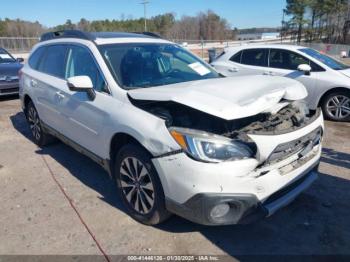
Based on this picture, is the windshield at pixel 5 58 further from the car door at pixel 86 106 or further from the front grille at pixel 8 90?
the car door at pixel 86 106

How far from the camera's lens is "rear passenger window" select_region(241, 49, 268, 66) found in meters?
7.77

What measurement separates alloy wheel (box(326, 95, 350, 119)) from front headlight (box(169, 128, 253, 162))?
5.04 meters

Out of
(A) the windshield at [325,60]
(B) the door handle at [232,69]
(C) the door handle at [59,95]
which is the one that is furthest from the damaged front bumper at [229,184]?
(B) the door handle at [232,69]

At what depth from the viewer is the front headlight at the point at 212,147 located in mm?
2580

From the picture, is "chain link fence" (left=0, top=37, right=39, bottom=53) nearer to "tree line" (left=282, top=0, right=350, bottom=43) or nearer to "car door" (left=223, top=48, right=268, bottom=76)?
"car door" (left=223, top=48, right=268, bottom=76)

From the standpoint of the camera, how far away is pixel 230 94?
9.86 feet

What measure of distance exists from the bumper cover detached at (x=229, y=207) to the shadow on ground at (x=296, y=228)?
0.39 metres

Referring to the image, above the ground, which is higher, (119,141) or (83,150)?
(119,141)

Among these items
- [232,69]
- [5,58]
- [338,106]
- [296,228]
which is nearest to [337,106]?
[338,106]

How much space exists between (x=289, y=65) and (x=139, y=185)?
5.47 m

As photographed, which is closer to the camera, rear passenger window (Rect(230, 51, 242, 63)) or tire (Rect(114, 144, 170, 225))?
tire (Rect(114, 144, 170, 225))

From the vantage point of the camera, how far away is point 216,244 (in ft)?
9.81

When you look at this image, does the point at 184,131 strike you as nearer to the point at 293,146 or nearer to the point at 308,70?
the point at 293,146

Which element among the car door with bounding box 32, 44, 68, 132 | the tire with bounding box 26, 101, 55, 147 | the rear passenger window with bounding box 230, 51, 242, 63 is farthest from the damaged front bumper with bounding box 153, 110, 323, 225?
the rear passenger window with bounding box 230, 51, 242, 63
